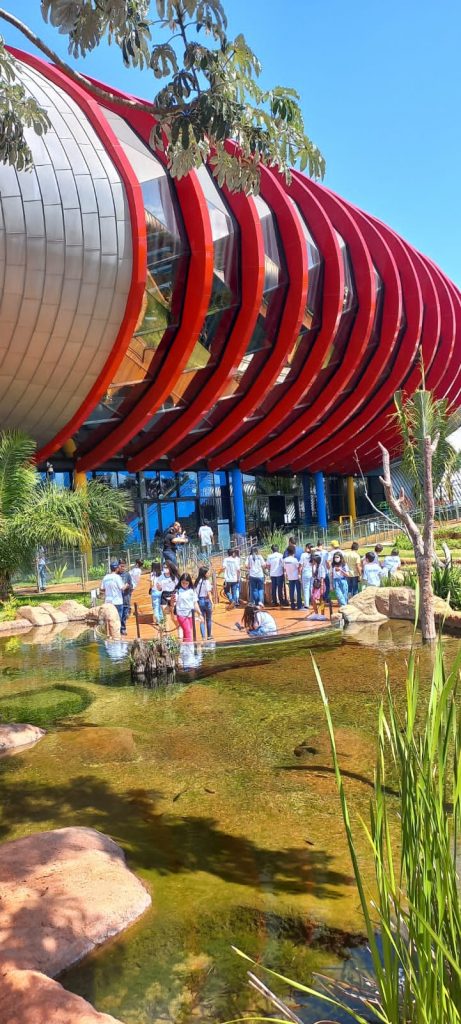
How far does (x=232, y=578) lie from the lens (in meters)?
16.3

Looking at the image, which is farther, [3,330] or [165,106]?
[3,330]

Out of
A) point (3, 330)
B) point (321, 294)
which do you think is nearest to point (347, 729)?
point (3, 330)

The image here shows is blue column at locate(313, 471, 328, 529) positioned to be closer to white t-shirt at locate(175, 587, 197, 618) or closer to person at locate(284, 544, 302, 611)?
person at locate(284, 544, 302, 611)

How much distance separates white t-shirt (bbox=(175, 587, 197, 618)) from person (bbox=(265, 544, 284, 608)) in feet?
14.1

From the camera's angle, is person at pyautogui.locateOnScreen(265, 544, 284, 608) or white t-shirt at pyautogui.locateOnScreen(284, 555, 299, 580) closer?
white t-shirt at pyautogui.locateOnScreen(284, 555, 299, 580)

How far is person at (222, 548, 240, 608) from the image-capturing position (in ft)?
53.1

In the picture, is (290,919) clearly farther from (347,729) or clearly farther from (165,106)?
(165,106)

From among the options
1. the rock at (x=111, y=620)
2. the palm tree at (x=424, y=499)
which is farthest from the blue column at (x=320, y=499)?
the palm tree at (x=424, y=499)

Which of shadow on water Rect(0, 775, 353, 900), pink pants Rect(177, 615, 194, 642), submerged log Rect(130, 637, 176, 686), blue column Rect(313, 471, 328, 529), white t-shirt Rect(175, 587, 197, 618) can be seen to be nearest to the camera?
shadow on water Rect(0, 775, 353, 900)

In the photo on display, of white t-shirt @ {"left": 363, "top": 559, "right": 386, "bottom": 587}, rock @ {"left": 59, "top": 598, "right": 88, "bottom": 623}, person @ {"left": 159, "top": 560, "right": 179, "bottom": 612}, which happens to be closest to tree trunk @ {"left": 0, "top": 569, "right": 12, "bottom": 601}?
rock @ {"left": 59, "top": 598, "right": 88, "bottom": 623}

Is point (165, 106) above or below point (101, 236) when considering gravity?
below

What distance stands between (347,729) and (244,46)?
18.4 feet

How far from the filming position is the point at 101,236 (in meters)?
19.4

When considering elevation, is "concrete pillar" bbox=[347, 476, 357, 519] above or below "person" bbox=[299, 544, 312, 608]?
above
